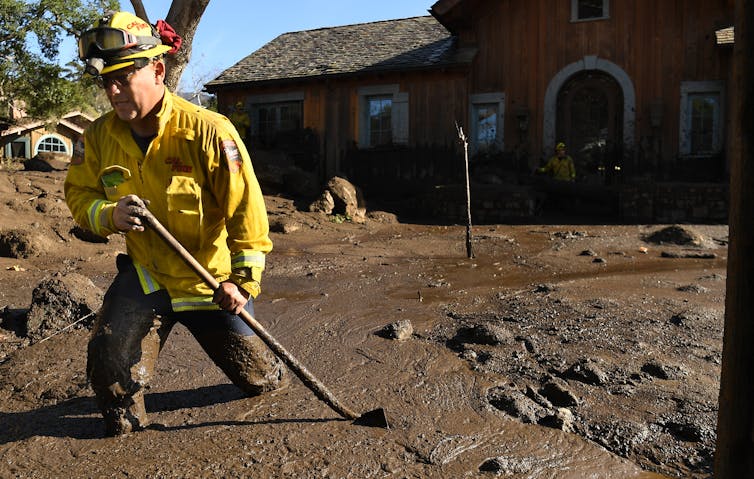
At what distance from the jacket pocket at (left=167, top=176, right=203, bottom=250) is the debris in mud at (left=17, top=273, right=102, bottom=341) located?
7.88 feet

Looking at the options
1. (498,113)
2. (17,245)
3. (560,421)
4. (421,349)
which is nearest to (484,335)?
(421,349)

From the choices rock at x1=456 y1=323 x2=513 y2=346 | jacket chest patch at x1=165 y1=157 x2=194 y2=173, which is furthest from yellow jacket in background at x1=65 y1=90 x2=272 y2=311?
rock at x1=456 y1=323 x2=513 y2=346

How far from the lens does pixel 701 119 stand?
14891 mm

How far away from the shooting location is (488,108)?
1653 centimetres

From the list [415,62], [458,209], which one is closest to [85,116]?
[415,62]

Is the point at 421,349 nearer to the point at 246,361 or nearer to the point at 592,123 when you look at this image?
the point at 246,361

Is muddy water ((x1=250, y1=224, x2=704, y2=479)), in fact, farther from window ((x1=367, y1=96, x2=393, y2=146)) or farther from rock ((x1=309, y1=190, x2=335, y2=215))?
window ((x1=367, y1=96, x2=393, y2=146))

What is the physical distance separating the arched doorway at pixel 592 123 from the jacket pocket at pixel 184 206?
14.0 meters

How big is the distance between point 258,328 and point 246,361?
0.43m

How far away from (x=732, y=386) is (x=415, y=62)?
50.5 feet

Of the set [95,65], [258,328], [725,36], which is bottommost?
[258,328]

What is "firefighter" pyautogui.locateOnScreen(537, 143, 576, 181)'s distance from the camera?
49.1 ft

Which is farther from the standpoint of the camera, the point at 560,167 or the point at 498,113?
the point at 498,113

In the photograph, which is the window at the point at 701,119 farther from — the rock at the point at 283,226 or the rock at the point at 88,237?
the rock at the point at 88,237
